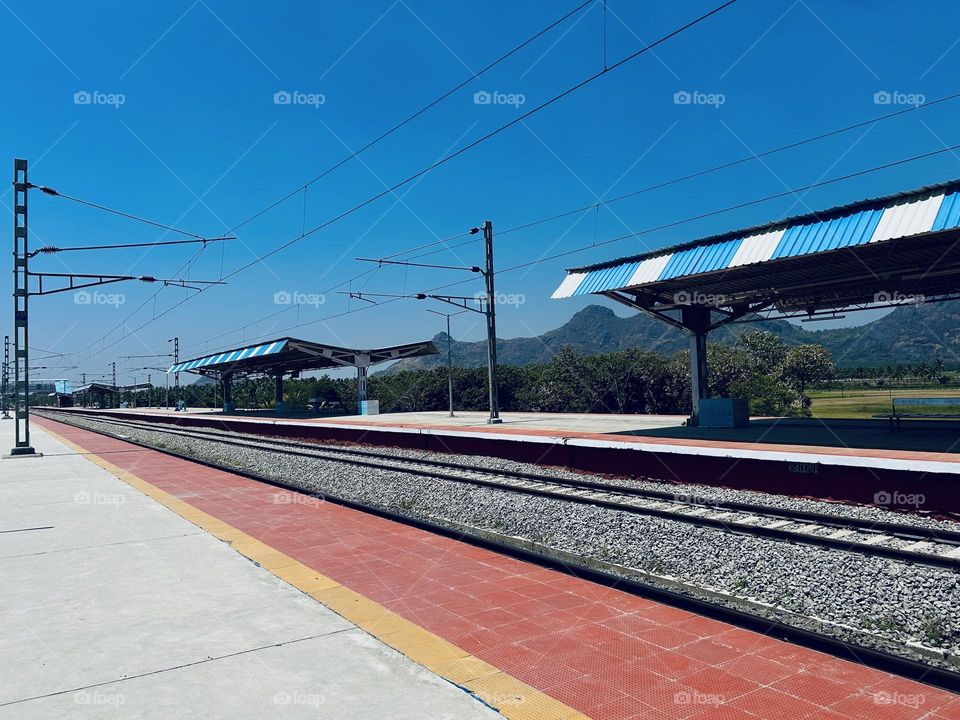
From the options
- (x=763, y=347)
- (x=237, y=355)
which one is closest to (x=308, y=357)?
(x=237, y=355)

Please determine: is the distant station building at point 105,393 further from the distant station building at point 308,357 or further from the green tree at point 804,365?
the green tree at point 804,365

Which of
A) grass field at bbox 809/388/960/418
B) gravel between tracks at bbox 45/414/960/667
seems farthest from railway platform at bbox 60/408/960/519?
grass field at bbox 809/388/960/418

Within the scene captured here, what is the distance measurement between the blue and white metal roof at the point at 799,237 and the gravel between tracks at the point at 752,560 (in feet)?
22.8

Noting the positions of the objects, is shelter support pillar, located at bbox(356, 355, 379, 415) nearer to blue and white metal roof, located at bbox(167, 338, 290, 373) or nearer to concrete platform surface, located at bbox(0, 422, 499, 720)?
blue and white metal roof, located at bbox(167, 338, 290, 373)

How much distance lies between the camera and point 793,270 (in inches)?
755

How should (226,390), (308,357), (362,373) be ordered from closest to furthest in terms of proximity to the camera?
1. (308,357)
2. (362,373)
3. (226,390)

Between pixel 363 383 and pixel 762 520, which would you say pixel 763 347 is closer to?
pixel 363 383

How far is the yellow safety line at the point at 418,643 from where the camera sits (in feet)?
13.6

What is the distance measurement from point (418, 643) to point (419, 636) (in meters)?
0.15

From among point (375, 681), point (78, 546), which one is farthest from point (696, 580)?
point (78, 546)

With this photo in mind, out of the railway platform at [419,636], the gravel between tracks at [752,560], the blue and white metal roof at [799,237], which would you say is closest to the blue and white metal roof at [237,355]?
the blue and white metal roof at [799,237]

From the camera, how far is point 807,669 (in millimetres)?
4758

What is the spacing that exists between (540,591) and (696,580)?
186cm

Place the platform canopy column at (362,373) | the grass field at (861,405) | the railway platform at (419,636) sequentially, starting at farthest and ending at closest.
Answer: the platform canopy column at (362,373) < the grass field at (861,405) < the railway platform at (419,636)
